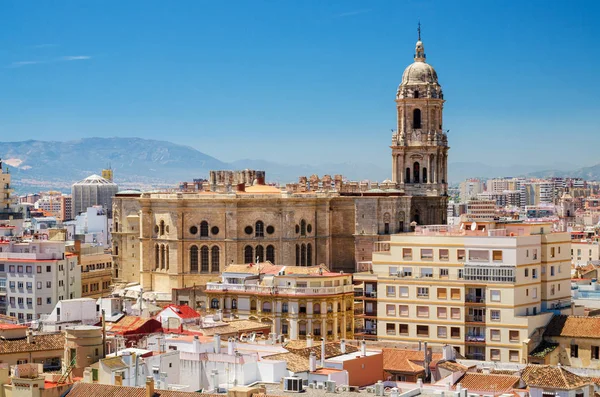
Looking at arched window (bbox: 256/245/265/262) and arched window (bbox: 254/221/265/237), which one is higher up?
arched window (bbox: 254/221/265/237)

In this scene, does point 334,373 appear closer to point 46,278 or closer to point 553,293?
point 553,293

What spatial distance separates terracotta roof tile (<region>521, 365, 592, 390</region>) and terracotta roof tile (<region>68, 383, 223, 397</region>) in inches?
447

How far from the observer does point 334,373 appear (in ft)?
156

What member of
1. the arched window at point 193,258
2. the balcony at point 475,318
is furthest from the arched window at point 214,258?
the balcony at point 475,318

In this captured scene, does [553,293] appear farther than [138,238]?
No

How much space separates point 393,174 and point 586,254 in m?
47.7

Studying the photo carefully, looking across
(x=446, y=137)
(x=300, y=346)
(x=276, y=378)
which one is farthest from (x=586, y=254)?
(x=276, y=378)

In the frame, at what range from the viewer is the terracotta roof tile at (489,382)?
47.1 metres

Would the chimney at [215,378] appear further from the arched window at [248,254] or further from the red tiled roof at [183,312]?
the arched window at [248,254]

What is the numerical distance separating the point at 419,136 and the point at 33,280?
38800mm

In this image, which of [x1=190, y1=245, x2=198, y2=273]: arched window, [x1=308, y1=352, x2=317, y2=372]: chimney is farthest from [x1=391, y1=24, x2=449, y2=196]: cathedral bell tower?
[x1=308, y1=352, x2=317, y2=372]: chimney

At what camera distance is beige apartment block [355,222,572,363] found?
2451 inches

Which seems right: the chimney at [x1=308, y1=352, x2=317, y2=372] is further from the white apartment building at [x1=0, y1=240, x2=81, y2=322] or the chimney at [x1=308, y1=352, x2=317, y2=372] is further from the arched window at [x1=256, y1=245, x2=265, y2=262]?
the arched window at [x1=256, y1=245, x2=265, y2=262]

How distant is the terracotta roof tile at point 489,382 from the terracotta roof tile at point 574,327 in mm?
12503
